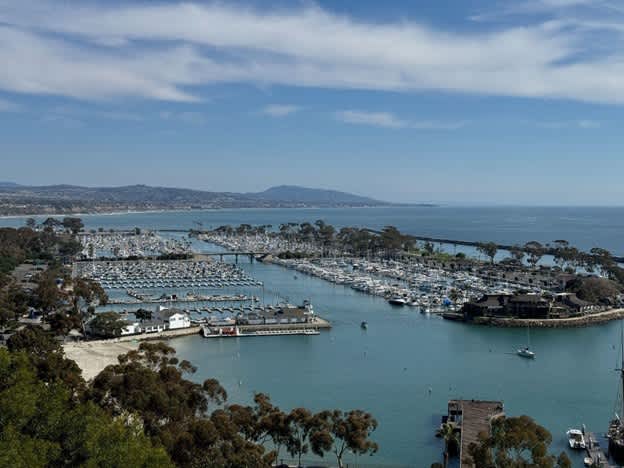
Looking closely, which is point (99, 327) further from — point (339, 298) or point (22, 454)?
point (22, 454)

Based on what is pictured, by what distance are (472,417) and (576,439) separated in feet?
6.99

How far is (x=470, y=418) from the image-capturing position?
13047 millimetres

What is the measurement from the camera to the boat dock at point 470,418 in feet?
39.1

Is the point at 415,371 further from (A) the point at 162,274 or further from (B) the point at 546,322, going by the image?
(A) the point at 162,274

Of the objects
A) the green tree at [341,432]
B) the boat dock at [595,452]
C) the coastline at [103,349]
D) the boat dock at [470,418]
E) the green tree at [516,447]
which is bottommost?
the coastline at [103,349]

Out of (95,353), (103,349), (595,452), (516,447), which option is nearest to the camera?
(516,447)

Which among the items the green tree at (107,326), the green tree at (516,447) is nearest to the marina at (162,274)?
the green tree at (107,326)

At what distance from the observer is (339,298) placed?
106ft

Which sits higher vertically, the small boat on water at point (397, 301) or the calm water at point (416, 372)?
the small boat on water at point (397, 301)

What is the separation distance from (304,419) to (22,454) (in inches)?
184

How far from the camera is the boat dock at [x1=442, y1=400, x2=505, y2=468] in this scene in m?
11.9

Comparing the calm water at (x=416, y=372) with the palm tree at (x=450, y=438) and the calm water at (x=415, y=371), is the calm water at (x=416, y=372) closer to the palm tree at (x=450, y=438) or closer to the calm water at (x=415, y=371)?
the calm water at (x=415, y=371)

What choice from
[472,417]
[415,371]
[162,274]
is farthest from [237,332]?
[162,274]

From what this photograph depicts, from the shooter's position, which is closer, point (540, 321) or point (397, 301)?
point (540, 321)
